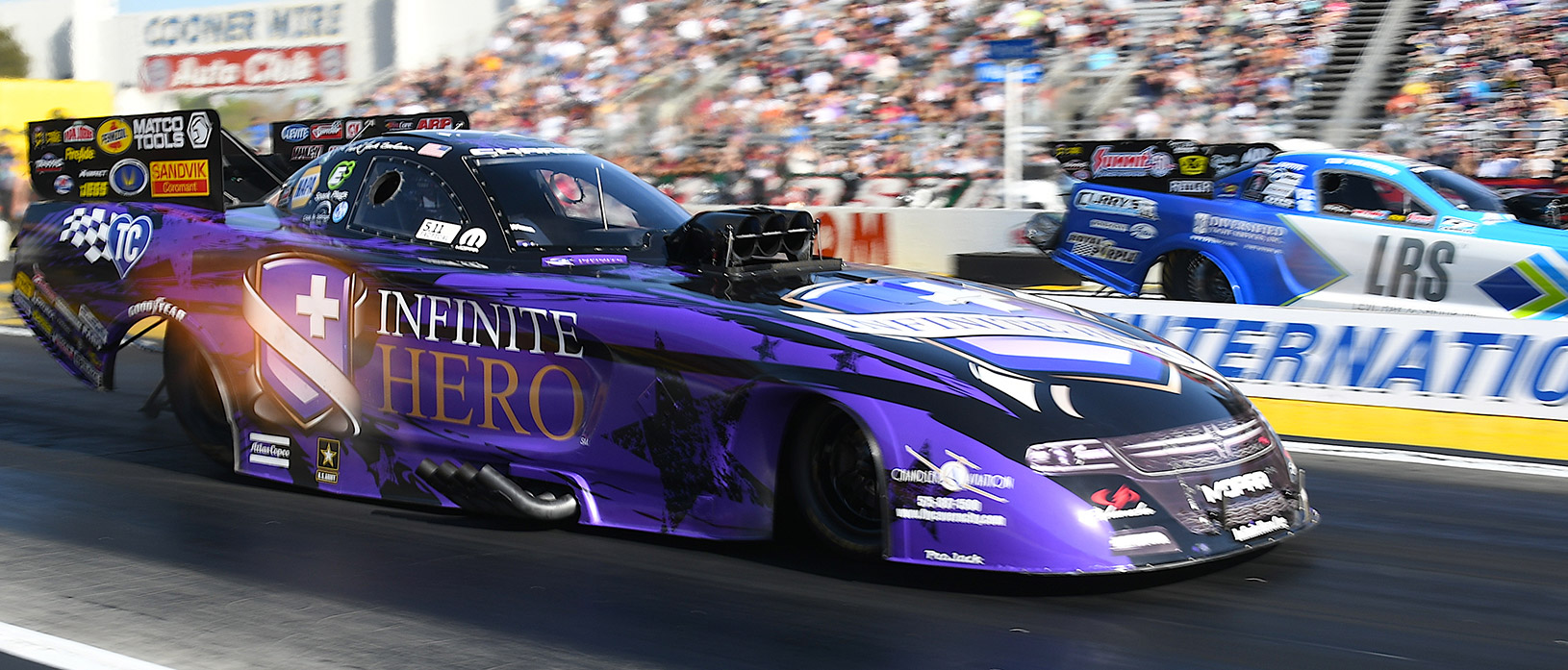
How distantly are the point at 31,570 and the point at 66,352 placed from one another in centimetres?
238

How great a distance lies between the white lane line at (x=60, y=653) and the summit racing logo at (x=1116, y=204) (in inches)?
361

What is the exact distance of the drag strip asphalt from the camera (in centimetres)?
380

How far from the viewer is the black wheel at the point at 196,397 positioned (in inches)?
251

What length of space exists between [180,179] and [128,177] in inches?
18.0

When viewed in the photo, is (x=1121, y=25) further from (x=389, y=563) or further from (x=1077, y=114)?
(x=389, y=563)

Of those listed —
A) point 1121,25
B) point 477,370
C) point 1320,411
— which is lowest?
point 1320,411

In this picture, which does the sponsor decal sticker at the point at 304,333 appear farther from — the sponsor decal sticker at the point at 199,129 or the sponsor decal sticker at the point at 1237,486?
the sponsor decal sticker at the point at 1237,486

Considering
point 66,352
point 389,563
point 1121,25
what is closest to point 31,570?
point 389,563

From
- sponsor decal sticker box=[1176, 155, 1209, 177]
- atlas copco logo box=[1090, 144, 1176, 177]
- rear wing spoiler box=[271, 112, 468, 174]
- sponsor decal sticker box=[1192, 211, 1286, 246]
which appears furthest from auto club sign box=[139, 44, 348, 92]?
rear wing spoiler box=[271, 112, 468, 174]

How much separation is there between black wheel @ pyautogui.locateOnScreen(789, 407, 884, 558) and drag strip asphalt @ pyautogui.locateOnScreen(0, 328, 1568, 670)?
0.38 feet

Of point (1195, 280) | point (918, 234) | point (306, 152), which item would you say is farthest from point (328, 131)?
point (918, 234)

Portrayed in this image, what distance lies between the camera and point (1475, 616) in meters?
4.11

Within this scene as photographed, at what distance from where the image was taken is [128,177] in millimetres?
6844

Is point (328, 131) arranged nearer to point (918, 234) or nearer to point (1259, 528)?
point (1259, 528)
